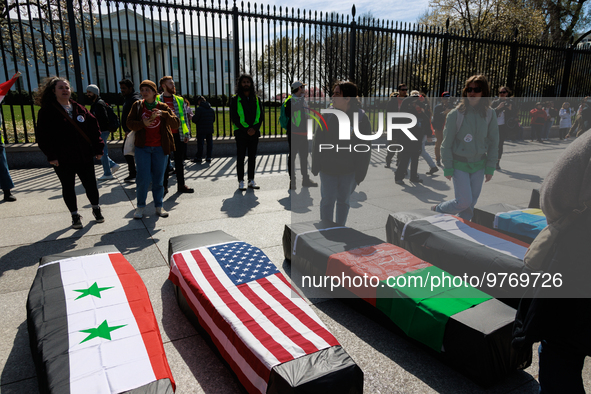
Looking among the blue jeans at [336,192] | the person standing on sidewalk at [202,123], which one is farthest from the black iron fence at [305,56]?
the blue jeans at [336,192]

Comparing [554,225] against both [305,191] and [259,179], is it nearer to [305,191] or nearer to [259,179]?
[305,191]

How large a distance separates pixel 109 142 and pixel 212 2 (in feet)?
14.3

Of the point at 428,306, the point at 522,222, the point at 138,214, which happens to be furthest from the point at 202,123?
the point at 428,306

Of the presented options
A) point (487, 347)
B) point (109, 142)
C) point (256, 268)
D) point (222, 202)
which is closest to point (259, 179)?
point (222, 202)

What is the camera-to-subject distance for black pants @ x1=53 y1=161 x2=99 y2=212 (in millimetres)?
5039

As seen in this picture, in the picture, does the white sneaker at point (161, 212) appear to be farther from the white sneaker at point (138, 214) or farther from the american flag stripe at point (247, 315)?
the american flag stripe at point (247, 315)

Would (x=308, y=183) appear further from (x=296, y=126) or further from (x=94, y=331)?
(x=94, y=331)

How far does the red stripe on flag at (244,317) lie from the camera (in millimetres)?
2168

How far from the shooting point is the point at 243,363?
87.6 inches

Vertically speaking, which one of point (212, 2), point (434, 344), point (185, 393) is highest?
point (212, 2)

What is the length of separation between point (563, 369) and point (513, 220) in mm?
2730

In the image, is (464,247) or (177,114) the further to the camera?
(177,114)

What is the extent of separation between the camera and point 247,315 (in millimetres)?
2514

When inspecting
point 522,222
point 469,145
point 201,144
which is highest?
point 469,145
